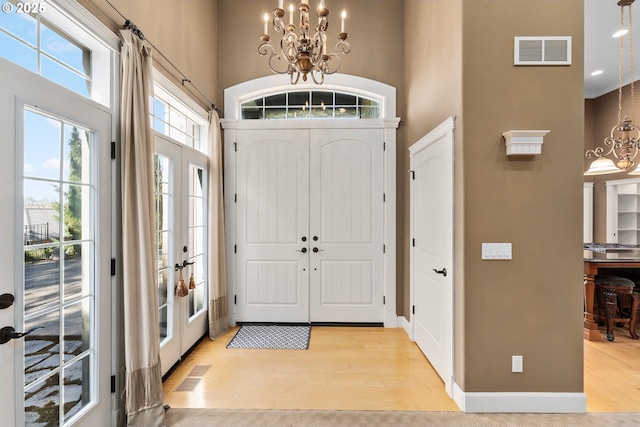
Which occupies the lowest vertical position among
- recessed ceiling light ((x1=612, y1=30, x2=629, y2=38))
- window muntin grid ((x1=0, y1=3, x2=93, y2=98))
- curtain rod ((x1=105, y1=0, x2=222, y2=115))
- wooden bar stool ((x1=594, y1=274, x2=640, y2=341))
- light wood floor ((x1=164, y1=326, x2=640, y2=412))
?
light wood floor ((x1=164, y1=326, x2=640, y2=412))

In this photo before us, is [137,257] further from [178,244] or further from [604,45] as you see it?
[604,45]

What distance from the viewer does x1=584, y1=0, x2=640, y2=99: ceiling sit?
4.01 m

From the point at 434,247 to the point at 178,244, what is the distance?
2433mm

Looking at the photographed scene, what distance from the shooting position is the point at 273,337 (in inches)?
149

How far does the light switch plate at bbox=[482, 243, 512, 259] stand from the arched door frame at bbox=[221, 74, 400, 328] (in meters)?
1.74

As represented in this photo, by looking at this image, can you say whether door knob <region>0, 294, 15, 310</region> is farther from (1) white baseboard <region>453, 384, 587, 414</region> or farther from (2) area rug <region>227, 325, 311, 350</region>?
(1) white baseboard <region>453, 384, 587, 414</region>

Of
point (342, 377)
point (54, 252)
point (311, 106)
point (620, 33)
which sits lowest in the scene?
Result: point (342, 377)

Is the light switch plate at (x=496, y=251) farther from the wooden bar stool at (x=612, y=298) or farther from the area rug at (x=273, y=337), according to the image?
the wooden bar stool at (x=612, y=298)

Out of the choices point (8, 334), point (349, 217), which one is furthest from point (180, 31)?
point (8, 334)

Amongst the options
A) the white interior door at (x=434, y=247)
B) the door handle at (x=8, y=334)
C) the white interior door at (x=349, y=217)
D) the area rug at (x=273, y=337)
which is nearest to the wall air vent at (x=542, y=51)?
the white interior door at (x=434, y=247)

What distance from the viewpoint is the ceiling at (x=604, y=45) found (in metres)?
4.01

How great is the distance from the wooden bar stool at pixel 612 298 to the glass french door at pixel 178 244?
181 inches

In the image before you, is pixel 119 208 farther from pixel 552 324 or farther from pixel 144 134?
pixel 552 324

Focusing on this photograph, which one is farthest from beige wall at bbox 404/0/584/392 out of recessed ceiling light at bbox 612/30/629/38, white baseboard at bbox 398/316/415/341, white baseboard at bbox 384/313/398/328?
recessed ceiling light at bbox 612/30/629/38
